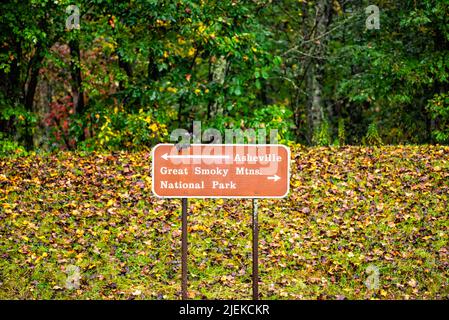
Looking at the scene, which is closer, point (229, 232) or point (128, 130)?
point (229, 232)

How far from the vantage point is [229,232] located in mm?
8852

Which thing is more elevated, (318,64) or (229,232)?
(318,64)

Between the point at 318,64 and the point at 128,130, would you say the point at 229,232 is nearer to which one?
the point at 128,130

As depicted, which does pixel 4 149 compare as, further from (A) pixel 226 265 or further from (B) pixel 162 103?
(A) pixel 226 265

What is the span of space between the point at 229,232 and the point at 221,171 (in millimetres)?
2976

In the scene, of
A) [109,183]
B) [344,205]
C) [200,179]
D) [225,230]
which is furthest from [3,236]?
[344,205]

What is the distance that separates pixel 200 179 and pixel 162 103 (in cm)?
732

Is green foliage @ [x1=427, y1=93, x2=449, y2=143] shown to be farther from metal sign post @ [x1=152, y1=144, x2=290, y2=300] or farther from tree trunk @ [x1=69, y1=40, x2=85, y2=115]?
metal sign post @ [x1=152, y1=144, x2=290, y2=300]

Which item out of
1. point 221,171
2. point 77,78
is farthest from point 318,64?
point 221,171

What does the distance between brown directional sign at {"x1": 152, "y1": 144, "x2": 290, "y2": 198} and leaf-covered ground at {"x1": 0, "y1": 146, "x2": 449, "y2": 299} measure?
161cm

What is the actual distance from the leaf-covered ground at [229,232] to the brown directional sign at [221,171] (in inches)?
63.4

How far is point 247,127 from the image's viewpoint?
1238 centimetres

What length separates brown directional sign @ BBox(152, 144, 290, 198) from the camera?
5969mm
